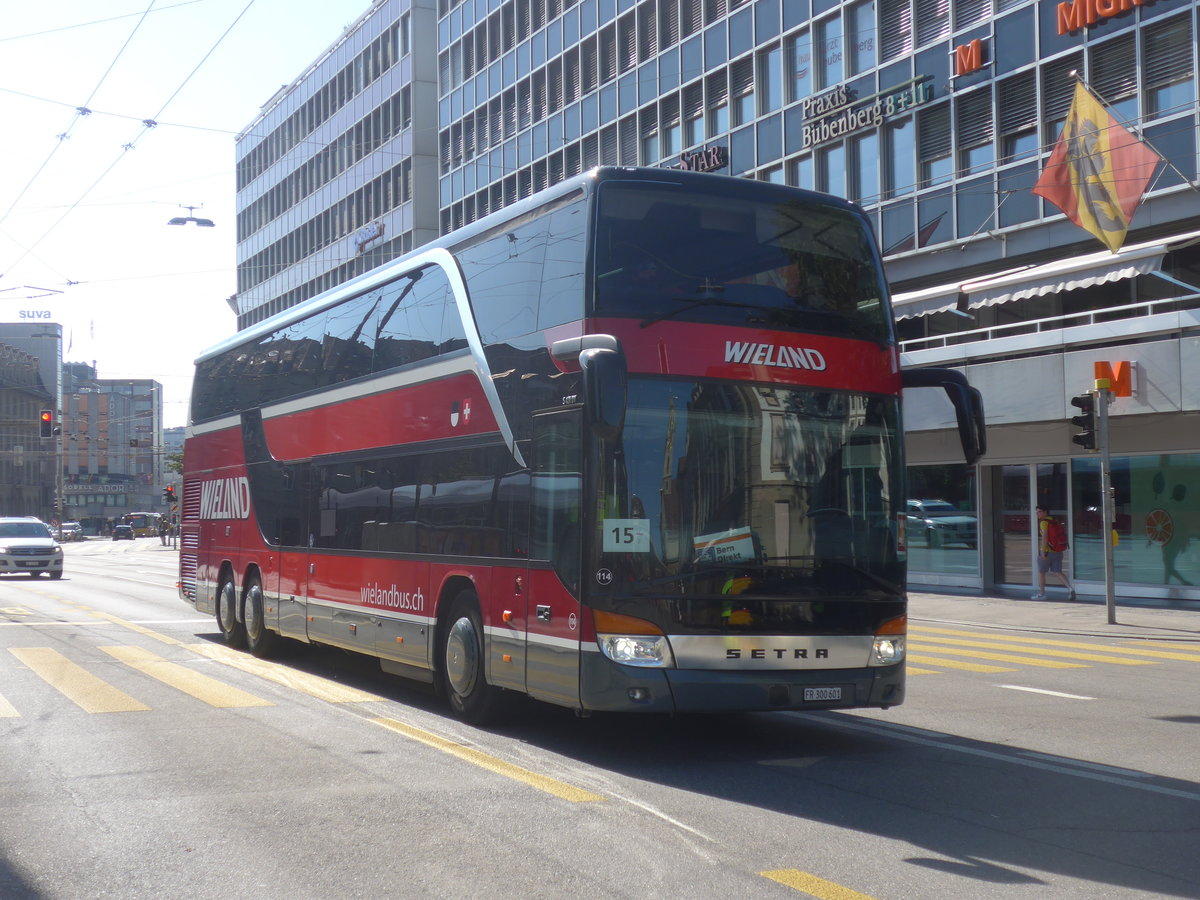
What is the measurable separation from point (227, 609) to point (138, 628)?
9.88 ft

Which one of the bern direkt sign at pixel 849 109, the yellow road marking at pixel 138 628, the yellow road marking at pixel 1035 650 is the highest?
the bern direkt sign at pixel 849 109

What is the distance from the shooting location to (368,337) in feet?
42.0

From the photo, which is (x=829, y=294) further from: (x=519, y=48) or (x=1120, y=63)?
(x=519, y=48)

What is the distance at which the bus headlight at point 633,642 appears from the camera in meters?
8.45

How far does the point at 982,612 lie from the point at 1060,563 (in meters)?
2.64

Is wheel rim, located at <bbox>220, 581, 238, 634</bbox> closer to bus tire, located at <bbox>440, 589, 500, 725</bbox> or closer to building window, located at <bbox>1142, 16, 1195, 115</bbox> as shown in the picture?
bus tire, located at <bbox>440, 589, 500, 725</bbox>

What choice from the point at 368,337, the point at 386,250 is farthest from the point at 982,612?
the point at 386,250

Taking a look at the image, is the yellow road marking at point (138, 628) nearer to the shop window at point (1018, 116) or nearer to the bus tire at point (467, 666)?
the bus tire at point (467, 666)

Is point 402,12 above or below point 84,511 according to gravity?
above

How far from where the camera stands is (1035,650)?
17000 mm

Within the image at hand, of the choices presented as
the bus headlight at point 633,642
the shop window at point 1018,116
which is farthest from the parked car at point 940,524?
the bus headlight at point 633,642

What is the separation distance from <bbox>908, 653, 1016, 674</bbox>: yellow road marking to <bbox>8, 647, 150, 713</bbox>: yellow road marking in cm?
776

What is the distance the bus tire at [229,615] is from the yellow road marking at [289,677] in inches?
6.7

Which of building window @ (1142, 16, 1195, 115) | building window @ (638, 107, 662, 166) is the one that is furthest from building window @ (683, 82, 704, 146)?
building window @ (1142, 16, 1195, 115)
